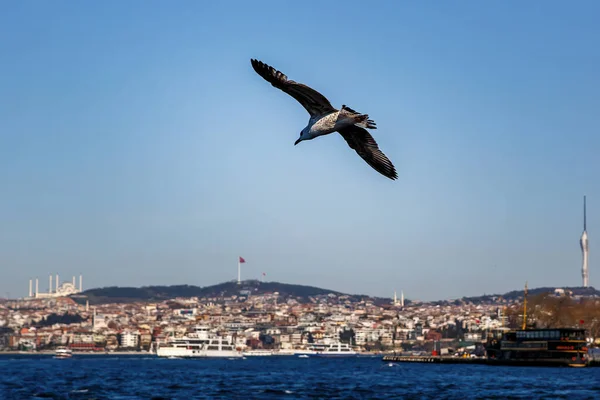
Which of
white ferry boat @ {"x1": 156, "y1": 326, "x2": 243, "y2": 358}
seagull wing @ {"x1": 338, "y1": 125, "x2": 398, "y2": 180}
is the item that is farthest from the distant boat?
seagull wing @ {"x1": 338, "y1": 125, "x2": 398, "y2": 180}

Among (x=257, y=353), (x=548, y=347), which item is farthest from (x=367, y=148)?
(x=257, y=353)

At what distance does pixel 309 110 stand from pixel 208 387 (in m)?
44.3

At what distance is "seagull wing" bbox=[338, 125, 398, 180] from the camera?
10.1 metres

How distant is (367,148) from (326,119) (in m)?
0.79

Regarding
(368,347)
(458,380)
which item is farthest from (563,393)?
(368,347)

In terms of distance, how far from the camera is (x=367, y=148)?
405 inches

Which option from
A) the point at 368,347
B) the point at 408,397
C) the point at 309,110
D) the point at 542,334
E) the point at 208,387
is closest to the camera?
the point at 309,110

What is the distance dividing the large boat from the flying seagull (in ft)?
234

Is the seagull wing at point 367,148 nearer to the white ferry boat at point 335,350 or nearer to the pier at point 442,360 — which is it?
the pier at point 442,360

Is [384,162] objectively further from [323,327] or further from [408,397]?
[323,327]

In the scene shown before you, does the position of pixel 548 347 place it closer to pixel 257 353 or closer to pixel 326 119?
pixel 326 119

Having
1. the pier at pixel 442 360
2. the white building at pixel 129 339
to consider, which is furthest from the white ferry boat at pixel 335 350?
the pier at pixel 442 360

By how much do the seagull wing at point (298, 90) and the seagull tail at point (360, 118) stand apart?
0.46ft

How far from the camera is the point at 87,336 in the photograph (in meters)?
166
